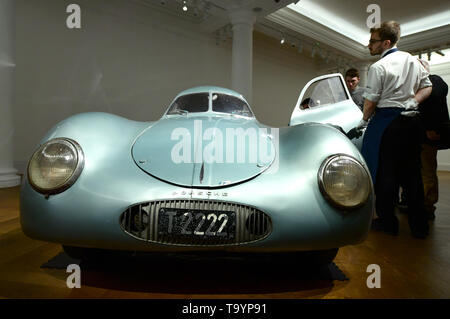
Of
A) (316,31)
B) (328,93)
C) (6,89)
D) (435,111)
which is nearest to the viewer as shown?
(435,111)

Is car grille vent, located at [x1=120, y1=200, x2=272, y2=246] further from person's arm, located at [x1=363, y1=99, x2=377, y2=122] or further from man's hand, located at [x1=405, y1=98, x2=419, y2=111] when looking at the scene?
man's hand, located at [x1=405, y1=98, x2=419, y2=111]

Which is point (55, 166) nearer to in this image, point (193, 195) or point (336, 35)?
point (193, 195)

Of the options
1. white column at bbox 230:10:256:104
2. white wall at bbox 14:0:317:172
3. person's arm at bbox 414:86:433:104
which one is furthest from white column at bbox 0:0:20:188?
person's arm at bbox 414:86:433:104

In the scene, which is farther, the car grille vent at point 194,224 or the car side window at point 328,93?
the car side window at point 328,93

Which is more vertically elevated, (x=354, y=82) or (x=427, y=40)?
(x=427, y=40)

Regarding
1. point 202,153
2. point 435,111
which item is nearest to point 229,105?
point 202,153

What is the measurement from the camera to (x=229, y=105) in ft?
6.33

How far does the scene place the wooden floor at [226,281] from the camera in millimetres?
968

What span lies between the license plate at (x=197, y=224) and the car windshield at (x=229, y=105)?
1073mm

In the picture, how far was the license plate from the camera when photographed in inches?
35.5

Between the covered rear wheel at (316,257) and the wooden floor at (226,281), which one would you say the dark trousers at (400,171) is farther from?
the covered rear wheel at (316,257)

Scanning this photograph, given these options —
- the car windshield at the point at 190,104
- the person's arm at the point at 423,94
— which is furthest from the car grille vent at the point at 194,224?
the person's arm at the point at 423,94

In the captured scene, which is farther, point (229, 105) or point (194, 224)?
point (229, 105)

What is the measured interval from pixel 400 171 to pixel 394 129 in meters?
0.32
